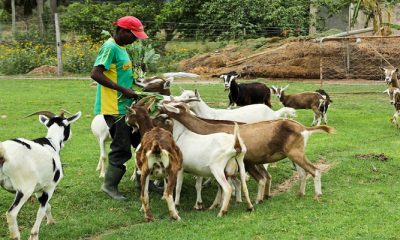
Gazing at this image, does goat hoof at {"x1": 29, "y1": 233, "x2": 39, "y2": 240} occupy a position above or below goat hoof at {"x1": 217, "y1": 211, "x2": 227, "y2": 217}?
above

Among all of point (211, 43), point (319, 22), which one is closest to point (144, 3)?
point (211, 43)

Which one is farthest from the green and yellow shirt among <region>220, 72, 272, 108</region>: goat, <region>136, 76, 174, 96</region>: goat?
<region>220, 72, 272, 108</region>: goat

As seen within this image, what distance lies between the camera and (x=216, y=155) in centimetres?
670

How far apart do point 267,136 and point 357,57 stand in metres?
16.6

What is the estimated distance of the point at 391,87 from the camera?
14.4m

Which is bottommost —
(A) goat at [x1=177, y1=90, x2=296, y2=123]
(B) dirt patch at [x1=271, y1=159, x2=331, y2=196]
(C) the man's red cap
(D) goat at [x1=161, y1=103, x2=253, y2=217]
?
(B) dirt patch at [x1=271, y1=159, x2=331, y2=196]

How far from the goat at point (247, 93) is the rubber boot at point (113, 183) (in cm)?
675

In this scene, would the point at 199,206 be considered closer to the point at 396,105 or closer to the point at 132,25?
the point at 132,25

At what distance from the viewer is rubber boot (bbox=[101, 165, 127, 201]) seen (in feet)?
24.4

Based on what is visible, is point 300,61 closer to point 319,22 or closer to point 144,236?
point 319,22

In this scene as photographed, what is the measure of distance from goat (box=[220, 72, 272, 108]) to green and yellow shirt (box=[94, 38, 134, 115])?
6.87 m

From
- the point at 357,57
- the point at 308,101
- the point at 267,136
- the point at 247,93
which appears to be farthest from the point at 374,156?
the point at 357,57

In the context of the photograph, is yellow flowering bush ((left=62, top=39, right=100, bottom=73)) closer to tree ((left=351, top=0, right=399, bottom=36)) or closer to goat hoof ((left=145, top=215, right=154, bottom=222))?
tree ((left=351, top=0, right=399, bottom=36))

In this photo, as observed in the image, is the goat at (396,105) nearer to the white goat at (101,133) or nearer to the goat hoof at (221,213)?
the white goat at (101,133)
